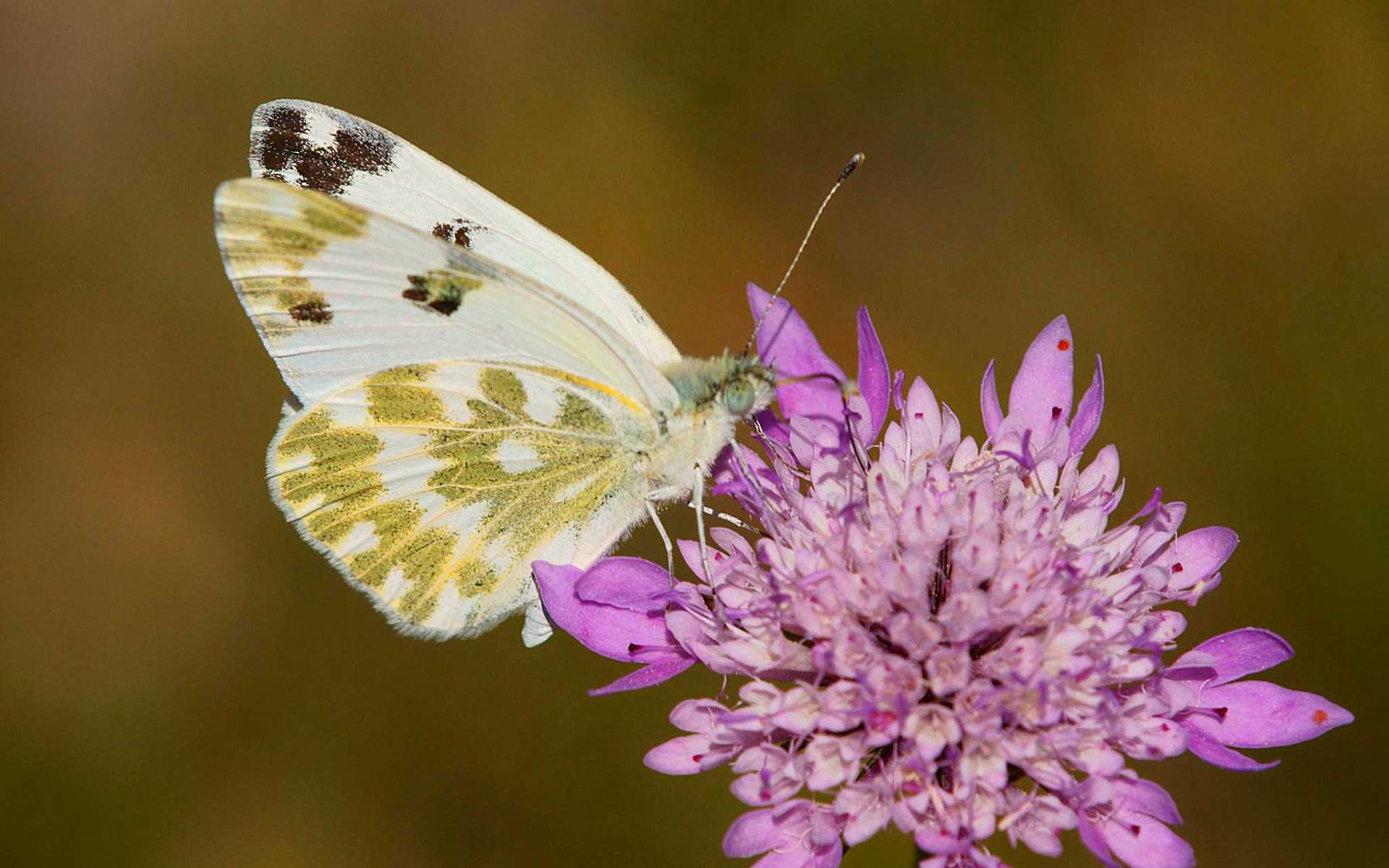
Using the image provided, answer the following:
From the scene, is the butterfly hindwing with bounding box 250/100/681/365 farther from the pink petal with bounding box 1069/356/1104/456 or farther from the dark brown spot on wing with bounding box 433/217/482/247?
the pink petal with bounding box 1069/356/1104/456

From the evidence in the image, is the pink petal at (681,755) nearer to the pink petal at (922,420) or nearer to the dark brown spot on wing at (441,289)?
the pink petal at (922,420)

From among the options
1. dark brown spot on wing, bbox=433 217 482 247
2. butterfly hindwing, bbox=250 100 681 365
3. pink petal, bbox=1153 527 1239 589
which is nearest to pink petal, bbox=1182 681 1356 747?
pink petal, bbox=1153 527 1239 589

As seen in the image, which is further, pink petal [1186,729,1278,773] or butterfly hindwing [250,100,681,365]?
butterfly hindwing [250,100,681,365]

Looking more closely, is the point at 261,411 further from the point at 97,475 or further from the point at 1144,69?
the point at 1144,69

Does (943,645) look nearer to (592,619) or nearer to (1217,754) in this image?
(1217,754)

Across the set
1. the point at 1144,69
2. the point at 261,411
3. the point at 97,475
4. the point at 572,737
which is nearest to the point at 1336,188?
the point at 1144,69
